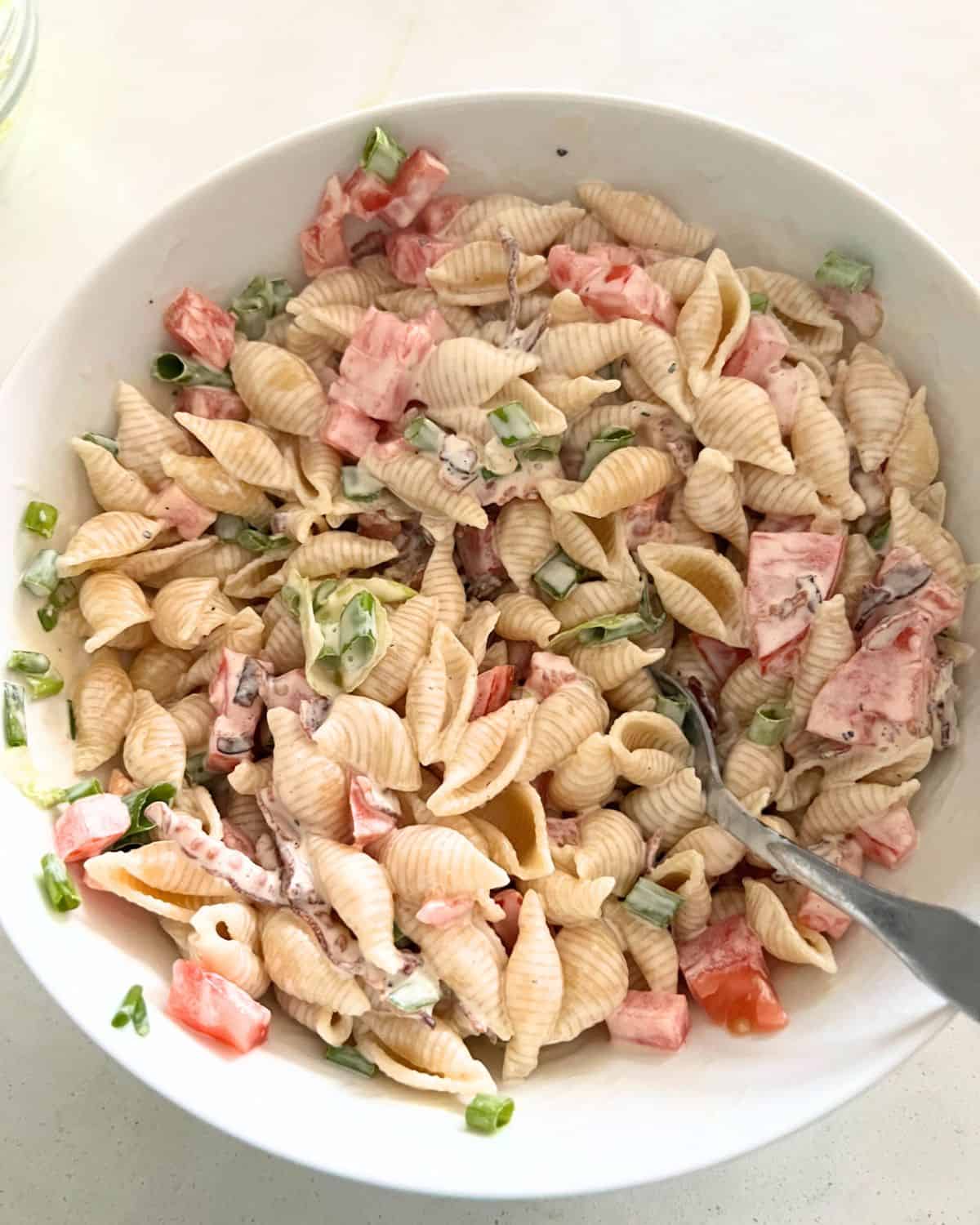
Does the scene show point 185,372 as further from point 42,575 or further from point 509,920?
point 509,920

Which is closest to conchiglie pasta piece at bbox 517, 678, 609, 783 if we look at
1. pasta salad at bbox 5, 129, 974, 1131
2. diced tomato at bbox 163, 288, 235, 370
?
pasta salad at bbox 5, 129, 974, 1131

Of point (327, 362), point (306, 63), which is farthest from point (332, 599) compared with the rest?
point (306, 63)

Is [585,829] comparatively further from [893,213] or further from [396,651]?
[893,213]

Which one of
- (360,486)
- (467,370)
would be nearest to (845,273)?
(467,370)

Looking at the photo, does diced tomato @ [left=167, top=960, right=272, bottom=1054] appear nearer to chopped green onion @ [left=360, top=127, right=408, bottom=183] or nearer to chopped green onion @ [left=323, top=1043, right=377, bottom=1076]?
chopped green onion @ [left=323, top=1043, right=377, bottom=1076]

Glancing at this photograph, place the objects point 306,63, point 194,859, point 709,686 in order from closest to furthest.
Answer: point 194,859 → point 709,686 → point 306,63

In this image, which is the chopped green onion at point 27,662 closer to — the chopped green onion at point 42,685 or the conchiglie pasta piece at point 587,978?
the chopped green onion at point 42,685

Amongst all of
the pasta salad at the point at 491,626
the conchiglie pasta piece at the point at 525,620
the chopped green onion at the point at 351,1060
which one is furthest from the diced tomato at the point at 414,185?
the chopped green onion at the point at 351,1060
